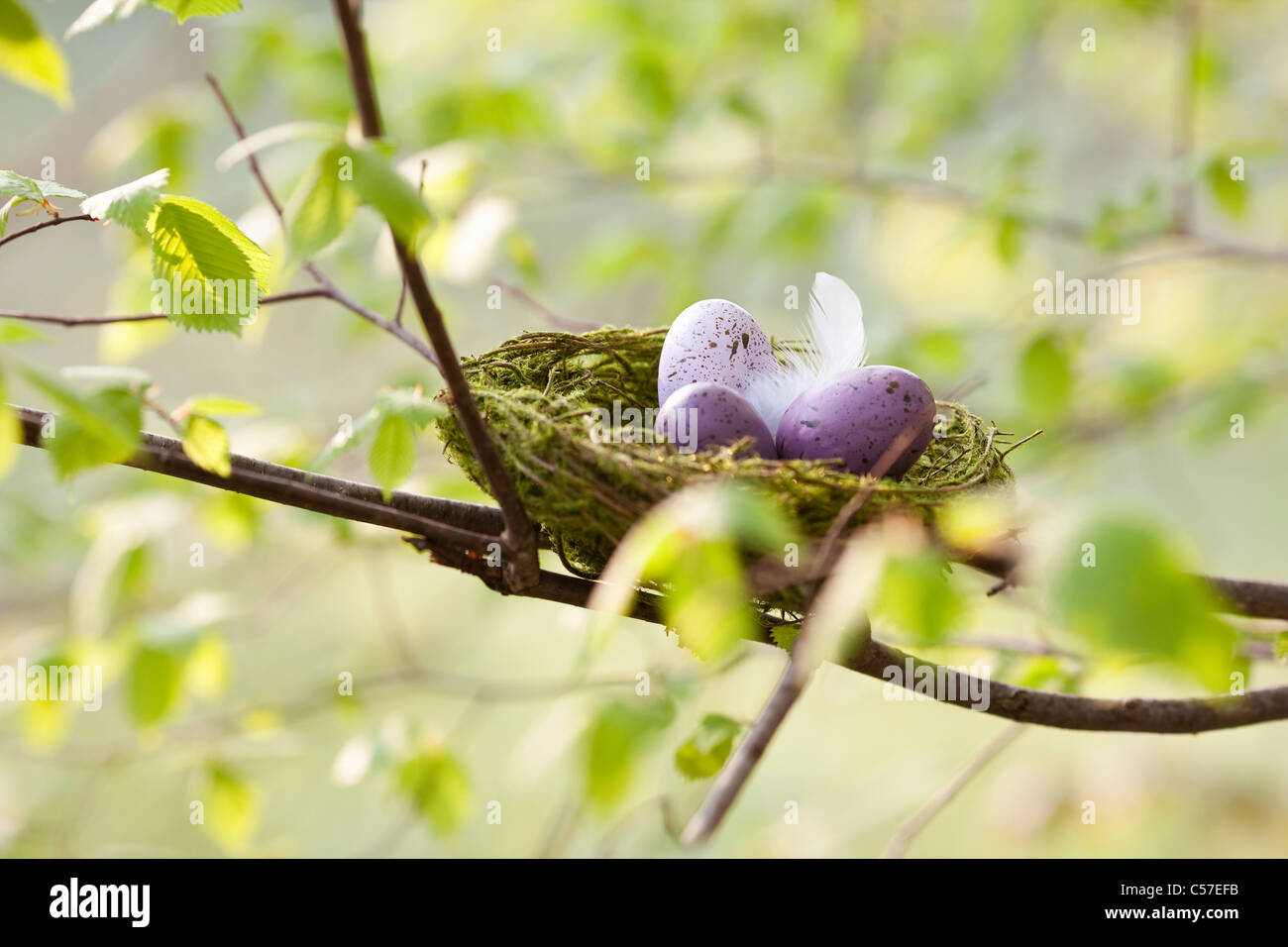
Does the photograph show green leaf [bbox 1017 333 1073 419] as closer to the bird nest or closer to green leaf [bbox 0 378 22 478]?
the bird nest

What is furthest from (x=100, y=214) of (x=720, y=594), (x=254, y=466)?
(x=720, y=594)

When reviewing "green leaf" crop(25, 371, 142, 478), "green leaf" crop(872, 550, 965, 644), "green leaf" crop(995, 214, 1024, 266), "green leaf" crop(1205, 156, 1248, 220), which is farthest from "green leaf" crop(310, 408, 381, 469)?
"green leaf" crop(1205, 156, 1248, 220)

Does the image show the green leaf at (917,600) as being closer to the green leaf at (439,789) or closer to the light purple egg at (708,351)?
the light purple egg at (708,351)

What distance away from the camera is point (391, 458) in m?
0.82

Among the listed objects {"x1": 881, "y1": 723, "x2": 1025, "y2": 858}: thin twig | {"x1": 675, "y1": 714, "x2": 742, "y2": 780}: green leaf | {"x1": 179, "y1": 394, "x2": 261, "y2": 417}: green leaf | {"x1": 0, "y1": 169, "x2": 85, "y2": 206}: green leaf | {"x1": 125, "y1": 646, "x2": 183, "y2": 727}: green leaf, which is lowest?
{"x1": 881, "y1": 723, "x2": 1025, "y2": 858}: thin twig

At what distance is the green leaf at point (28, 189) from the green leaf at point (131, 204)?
51 mm

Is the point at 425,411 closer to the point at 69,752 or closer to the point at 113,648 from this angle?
the point at 113,648

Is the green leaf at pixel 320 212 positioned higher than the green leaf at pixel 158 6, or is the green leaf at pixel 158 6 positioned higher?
the green leaf at pixel 158 6

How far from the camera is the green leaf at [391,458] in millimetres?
813

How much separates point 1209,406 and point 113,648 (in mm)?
2112

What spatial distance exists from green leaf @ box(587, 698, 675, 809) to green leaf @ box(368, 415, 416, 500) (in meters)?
0.26

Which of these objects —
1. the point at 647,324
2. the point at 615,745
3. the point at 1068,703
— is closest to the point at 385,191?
the point at 615,745

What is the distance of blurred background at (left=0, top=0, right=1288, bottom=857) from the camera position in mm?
1591

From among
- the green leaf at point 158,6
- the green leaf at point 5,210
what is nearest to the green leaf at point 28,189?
the green leaf at point 5,210
